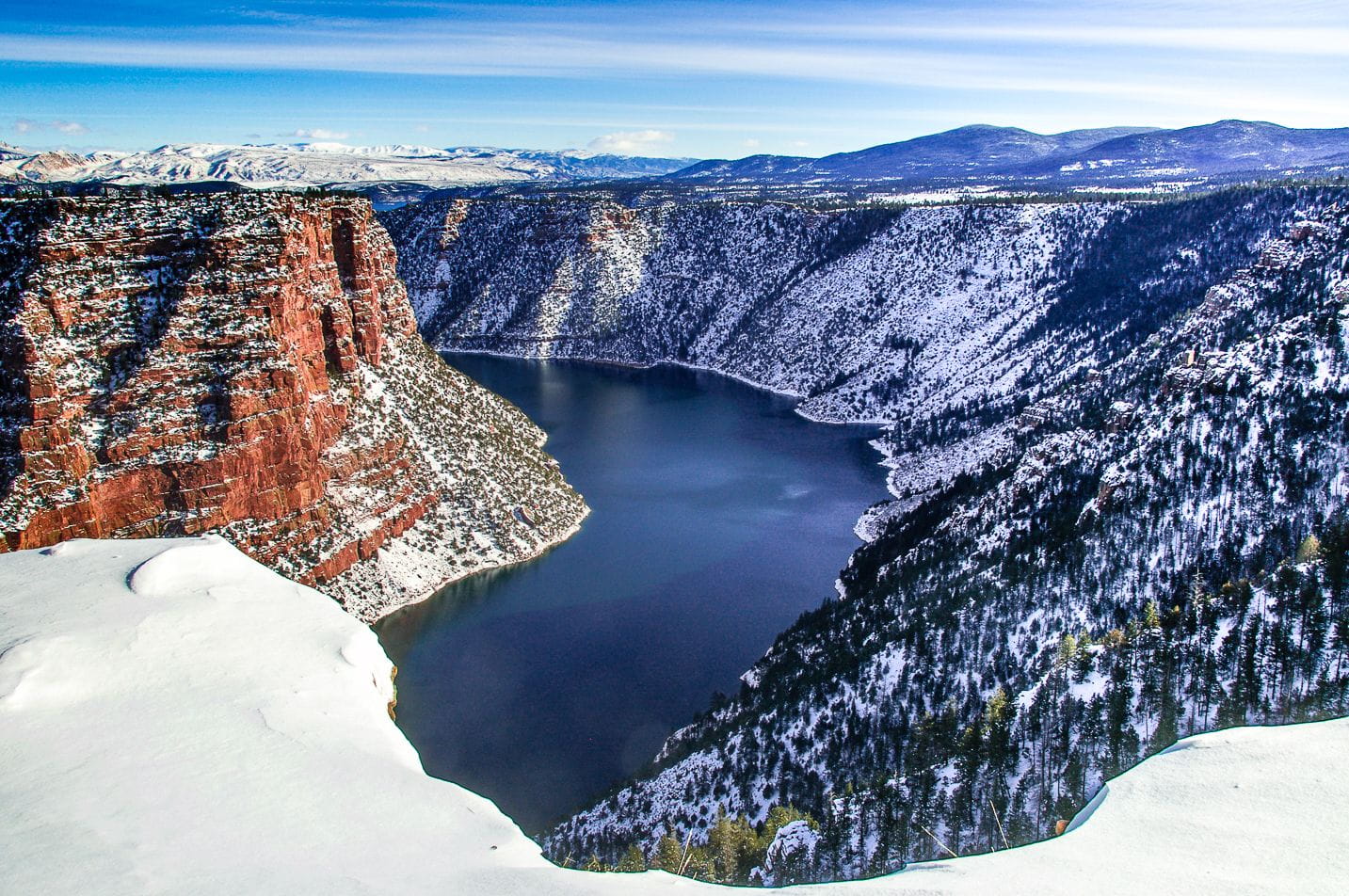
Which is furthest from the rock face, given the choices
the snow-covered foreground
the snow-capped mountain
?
the snow-capped mountain

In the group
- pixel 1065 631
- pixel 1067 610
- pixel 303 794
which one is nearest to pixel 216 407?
pixel 303 794

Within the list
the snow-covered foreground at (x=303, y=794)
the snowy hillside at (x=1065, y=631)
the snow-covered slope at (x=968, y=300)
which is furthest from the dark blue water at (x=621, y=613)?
the snow-covered slope at (x=968, y=300)

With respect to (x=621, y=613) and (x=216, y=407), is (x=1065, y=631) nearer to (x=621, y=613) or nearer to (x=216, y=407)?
(x=621, y=613)

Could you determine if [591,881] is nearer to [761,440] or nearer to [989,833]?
[989,833]

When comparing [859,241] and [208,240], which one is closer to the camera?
[208,240]

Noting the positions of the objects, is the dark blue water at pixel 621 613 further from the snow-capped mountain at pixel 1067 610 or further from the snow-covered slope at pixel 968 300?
the snow-covered slope at pixel 968 300

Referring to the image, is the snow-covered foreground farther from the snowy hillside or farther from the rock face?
the rock face

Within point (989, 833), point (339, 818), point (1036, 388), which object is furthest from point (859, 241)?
point (339, 818)
